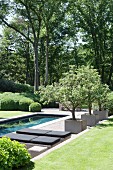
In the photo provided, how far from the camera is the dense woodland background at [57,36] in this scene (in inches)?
1181

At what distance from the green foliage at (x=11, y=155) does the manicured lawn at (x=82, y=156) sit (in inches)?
22.0

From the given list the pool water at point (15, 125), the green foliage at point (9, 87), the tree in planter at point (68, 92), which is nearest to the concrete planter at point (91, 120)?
the tree in planter at point (68, 92)

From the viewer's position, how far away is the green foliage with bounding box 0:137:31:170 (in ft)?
17.3

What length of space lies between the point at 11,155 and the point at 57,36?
3496 cm

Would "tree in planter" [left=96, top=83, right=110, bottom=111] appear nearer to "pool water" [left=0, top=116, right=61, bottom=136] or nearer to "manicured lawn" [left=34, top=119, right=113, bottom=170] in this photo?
"pool water" [left=0, top=116, right=61, bottom=136]

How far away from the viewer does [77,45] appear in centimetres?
4019

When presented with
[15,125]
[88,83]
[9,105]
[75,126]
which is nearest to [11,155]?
[75,126]

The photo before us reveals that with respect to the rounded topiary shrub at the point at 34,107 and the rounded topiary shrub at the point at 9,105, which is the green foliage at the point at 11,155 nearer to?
the rounded topiary shrub at the point at 34,107

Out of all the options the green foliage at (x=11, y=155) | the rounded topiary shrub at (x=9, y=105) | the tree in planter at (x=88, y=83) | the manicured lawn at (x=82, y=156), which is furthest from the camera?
the rounded topiary shrub at (x=9, y=105)

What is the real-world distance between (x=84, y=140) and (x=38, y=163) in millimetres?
3320

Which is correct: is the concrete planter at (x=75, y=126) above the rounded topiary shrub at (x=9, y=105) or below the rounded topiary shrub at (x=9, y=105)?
below

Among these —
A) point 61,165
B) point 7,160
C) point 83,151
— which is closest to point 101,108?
point 83,151

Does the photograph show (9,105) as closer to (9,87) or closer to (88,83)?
(9,87)

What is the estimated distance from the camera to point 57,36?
129 ft
